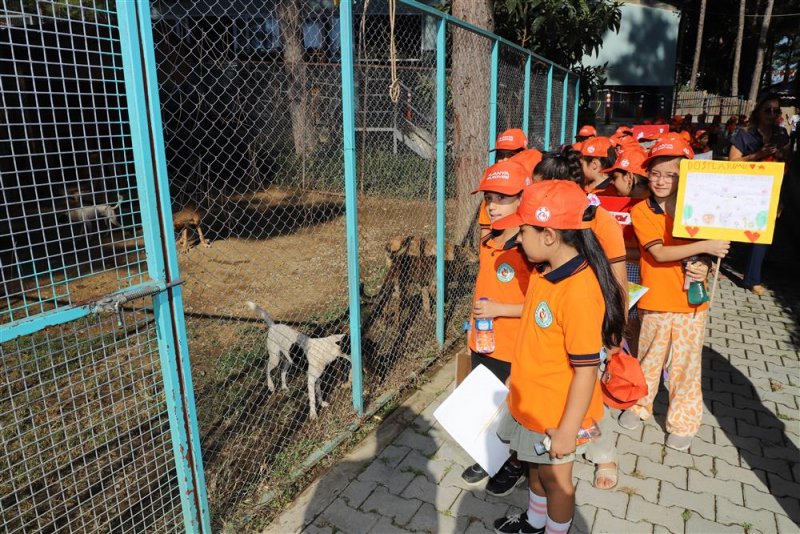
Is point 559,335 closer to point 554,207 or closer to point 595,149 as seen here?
point 554,207

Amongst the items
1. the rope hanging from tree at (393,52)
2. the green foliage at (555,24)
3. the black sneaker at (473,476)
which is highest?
the green foliage at (555,24)

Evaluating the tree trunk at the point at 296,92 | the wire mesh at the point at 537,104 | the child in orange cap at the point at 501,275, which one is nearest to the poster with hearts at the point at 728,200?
the child in orange cap at the point at 501,275

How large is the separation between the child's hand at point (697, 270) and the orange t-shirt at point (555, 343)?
1306mm

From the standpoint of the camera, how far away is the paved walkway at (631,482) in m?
3.02

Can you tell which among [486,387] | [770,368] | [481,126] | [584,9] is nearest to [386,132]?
[481,126]

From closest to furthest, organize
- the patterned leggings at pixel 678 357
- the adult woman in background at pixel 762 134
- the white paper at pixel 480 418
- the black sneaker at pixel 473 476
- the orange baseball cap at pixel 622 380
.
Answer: the orange baseball cap at pixel 622 380, the white paper at pixel 480 418, the black sneaker at pixel 473 476, the patterned leggings at pixel 678 357, the adult woman in background at pixel 762 134

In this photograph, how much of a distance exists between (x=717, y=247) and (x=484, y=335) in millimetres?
1425

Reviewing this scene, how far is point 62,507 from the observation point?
315 centimetres

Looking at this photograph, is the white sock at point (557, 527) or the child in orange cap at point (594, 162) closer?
the white sock at point (557, 527)

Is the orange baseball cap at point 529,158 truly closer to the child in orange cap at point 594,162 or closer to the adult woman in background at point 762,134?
the child in orange cap at point 594,162

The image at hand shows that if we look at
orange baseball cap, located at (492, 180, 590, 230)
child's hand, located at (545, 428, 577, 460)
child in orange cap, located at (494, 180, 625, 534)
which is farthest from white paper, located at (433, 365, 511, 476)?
orange baseball cap, located at (492, 180, 590, 230)

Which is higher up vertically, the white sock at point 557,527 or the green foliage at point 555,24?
the green foliage at point 555,24

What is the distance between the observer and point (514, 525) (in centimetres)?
288

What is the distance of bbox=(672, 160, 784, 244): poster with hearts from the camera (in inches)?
119
